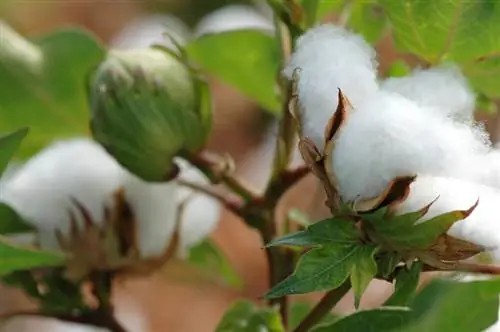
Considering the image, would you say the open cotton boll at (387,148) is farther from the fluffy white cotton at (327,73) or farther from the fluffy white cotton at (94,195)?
the fluffy white cotton at (94,195)

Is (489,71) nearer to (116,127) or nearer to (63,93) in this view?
(116,127)

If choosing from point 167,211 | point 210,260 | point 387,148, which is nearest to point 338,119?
point 387,148

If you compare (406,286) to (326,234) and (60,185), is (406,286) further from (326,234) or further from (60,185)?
(60,185)

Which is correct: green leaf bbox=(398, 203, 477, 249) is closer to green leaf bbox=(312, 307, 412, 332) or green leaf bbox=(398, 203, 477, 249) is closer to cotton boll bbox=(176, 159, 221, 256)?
green leaf bbox=(312, 307, 412, 332)

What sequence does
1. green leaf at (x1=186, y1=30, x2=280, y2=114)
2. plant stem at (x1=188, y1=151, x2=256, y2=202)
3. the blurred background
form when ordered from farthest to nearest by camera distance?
the blurred background → green leaf at (x1=186, y1=30, x2=280, y2=114) → plant stem at (x1=188, y1=151, x2=256, y2=202)

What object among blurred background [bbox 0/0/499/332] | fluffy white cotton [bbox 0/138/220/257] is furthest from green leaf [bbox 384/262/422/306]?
blurred background [bbox 0/0/499/332]

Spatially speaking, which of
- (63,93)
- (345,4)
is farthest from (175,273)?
(345,4)
